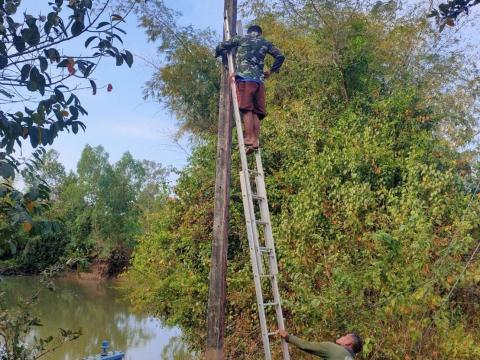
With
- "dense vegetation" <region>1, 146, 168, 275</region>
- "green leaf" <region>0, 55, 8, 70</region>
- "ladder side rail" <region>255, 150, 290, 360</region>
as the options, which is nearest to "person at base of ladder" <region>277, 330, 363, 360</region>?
"ladder side rail" <region>255, 150, 290, 360</region>

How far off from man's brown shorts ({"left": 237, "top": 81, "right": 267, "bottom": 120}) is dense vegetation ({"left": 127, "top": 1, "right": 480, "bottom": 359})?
2223 millimetres

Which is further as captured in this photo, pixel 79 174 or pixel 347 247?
pixel 79 174

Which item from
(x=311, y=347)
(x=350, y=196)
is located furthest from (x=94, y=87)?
(x=350, y=196)

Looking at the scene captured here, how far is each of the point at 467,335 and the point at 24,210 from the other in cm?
526

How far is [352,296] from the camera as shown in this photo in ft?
21.8

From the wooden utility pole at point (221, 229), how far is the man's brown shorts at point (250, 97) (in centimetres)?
19

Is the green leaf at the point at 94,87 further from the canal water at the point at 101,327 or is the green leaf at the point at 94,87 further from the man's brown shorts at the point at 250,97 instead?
the canal water at the point at 101,327

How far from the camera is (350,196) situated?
7910mm

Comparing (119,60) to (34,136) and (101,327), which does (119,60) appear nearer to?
(34,136)

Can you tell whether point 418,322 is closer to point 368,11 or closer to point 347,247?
point 347,247

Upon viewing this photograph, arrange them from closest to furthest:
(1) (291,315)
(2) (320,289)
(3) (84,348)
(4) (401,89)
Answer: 1. (2) (320,289)
2. (1) (291,315)
3. (4) (401,89)
4. (3) (84,348)

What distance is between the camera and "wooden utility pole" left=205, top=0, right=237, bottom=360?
4.24 m

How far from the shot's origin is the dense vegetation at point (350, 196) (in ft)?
21.1

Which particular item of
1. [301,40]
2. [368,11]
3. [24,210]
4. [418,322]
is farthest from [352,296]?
[368,11]
